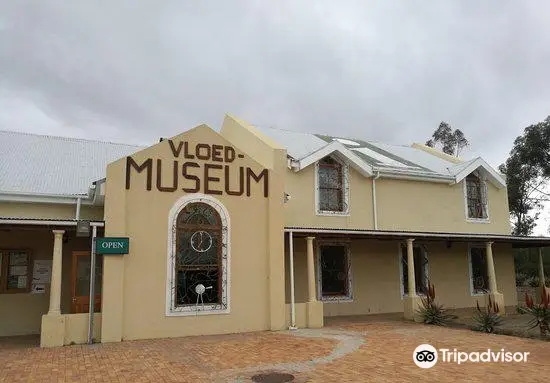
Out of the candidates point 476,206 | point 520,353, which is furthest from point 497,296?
point 520,353

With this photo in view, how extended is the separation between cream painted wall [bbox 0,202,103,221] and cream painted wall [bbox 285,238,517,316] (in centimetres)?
606

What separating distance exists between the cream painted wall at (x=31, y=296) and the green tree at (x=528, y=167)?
29.8 metres

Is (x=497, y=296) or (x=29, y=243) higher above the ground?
(x=29, y=243)

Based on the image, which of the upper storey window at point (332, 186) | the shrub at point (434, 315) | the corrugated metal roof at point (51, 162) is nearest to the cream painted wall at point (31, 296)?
the corrugated metal roof at point (51, 162)

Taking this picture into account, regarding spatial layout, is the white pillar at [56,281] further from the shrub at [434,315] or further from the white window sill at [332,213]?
the shrub at [434,315]

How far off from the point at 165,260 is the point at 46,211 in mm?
4321

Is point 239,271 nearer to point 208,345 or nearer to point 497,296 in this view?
point 208,345

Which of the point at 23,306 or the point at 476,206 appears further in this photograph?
the point at 476,206

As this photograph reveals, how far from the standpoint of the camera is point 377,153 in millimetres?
20000

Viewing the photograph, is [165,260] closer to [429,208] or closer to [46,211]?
[46,211]

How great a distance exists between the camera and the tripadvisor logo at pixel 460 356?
870 centimetres

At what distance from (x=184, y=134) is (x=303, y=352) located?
6157 mm

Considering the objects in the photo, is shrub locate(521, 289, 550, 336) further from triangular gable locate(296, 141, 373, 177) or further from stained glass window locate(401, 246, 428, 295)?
triangular gable locate(296, 141, 373, 177)

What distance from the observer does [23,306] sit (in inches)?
508
